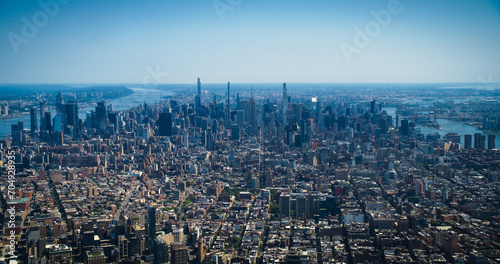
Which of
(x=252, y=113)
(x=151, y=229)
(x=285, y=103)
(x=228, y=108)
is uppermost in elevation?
(x=285, y=103)

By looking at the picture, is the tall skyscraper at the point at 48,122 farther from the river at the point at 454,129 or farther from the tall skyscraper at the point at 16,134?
the river at the point at 454,129

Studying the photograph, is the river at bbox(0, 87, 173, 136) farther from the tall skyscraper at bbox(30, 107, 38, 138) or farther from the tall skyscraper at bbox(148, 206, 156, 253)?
the tall skyscraper at bbox(148, 206, 156, 253)

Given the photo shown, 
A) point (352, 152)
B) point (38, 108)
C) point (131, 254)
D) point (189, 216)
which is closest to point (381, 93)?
point (352, 152)

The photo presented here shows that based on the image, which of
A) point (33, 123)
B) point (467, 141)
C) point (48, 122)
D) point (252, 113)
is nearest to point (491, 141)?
point (467, 141)

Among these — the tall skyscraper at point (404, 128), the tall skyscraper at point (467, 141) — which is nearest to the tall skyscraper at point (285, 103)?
the tall skyscraper at point (404, 128)

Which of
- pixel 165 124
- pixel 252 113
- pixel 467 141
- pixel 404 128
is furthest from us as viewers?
pixel 252 113

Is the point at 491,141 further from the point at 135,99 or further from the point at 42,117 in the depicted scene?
the point at 135,99

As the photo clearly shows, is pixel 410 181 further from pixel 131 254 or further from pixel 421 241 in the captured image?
pixel 131 254

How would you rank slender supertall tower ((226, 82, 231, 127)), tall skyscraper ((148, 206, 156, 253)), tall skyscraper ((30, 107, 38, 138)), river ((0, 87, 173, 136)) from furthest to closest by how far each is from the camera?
1. river ((0, 87, 173, 136))
2. slender supertall tower ((226, 82, 231, 127))
3. tall skyscraper ((30, 107, 38, 138))
4. tall skyscraper ((148, 206, 156, 253))

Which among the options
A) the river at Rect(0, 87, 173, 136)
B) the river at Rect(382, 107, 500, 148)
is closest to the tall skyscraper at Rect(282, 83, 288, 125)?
the river at Rect(382, 107, 500, 148)
